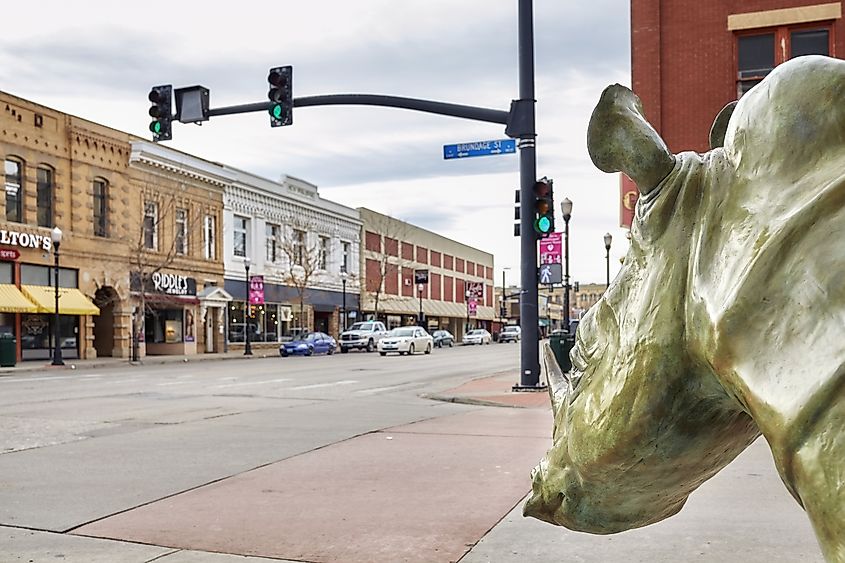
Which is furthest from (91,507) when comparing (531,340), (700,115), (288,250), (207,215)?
(288,250)

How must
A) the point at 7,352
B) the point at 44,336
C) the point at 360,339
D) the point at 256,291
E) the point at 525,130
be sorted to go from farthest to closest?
the point at 360,339, the point at 256,291, the point at 44,336, the point at 7,352, the point at 525,130

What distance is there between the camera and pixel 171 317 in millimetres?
37531

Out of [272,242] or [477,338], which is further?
[477,338]

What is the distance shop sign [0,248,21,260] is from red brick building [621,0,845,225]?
22.0 m

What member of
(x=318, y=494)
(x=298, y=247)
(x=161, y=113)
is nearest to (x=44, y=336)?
(x=298, y=247)

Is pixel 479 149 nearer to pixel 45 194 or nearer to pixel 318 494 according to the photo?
pixel 318 494

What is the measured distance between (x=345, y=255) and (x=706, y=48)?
39015 millimetres

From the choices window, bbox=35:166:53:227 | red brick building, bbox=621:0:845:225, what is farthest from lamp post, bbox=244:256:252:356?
red brick building, bbox=621:0:845:225

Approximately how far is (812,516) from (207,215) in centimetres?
4090

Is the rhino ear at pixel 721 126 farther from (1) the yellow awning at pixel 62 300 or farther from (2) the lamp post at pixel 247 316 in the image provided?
(2) the lamp post at pixel 247 316

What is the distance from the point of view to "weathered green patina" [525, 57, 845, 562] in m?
0.57

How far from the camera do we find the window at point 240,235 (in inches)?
1671

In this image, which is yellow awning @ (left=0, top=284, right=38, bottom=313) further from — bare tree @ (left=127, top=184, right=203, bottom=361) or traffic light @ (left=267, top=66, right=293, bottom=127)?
traffic light @ (left=267, top=66, right=293, bottom=127)

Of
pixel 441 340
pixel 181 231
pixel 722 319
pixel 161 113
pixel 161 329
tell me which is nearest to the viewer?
pixel 722 319
